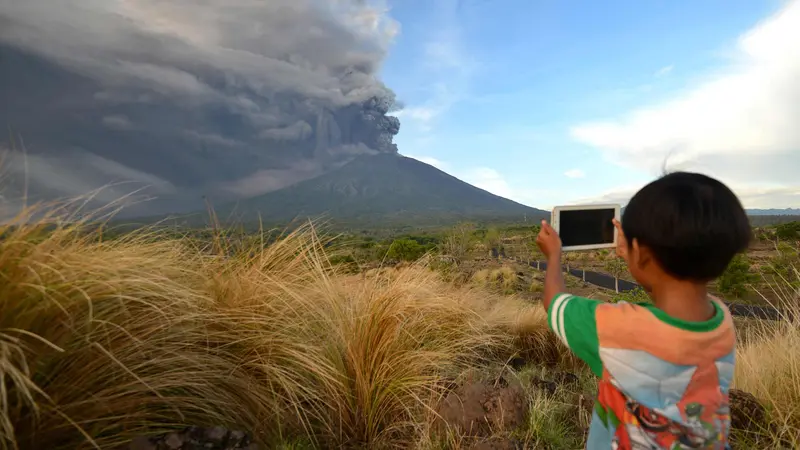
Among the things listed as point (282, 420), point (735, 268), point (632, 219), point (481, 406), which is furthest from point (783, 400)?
point (735, 268)

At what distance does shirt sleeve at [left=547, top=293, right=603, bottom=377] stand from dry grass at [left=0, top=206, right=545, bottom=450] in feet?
4.27

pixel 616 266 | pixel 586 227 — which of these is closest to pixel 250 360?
pixel 586 227

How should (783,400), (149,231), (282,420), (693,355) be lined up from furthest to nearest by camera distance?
(149,231), (783,400), (282,420), (693,355)

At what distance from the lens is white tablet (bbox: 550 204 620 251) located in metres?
1.77

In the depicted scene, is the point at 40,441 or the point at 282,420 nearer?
the point at 40,441

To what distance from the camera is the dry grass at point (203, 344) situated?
1.75m

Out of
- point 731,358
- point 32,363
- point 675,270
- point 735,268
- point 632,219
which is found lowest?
point 735,268

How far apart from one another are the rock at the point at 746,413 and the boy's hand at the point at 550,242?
5.95ft

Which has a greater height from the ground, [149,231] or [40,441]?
[149,231]

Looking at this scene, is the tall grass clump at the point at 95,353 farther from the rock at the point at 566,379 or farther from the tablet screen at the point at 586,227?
the rock at the point at 566,379

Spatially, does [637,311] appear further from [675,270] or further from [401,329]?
[401,329]

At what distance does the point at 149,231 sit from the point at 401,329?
1.95 metres

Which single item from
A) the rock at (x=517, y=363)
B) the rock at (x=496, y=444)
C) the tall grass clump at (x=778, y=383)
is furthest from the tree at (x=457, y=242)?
the rock at (x=496, y=444)

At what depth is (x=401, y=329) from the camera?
121 inches
